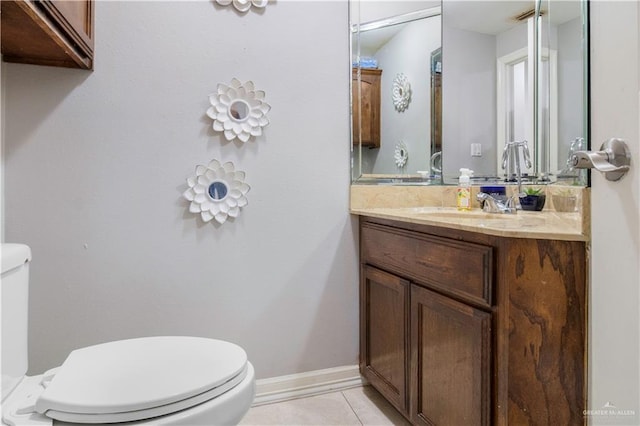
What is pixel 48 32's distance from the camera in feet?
3.54

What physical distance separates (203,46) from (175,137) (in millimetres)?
399

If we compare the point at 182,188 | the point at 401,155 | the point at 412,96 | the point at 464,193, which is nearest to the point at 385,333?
the point at 464,193

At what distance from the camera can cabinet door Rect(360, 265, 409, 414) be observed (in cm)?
141

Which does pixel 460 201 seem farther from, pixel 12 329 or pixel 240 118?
pixel 12 329

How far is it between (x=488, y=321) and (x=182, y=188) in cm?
121

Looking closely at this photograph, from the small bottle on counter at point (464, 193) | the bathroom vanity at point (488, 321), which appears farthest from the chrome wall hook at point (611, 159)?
the small bottle on counter at point (464, 193)

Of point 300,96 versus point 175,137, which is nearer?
point 175,137

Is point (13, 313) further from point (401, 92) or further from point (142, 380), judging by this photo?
point (401, 92)

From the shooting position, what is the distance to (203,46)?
1588 mm

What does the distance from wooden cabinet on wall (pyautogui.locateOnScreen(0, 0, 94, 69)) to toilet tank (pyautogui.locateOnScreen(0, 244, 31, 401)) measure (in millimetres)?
602

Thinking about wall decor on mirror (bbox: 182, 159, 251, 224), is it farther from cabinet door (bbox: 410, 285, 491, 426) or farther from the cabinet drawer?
cabinet door (bbox: 410, 285, 491, 426)

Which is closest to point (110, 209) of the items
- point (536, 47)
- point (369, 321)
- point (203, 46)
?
point (203, 46)

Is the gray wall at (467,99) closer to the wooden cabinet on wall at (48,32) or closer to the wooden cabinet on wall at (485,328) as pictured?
the wooden cabinet on wall at (485,328)

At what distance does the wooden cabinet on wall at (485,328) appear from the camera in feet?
3.00
